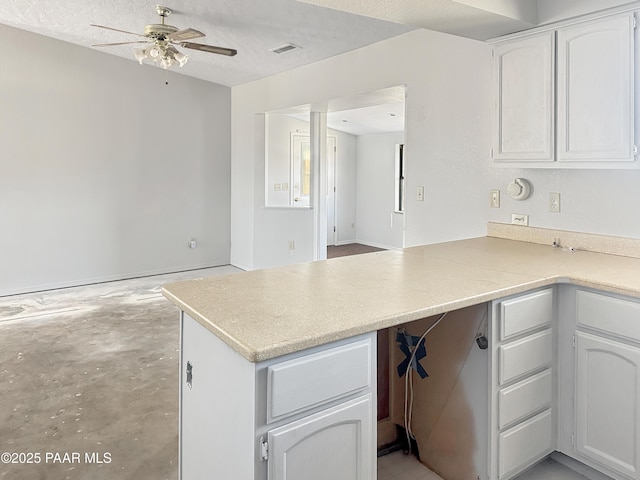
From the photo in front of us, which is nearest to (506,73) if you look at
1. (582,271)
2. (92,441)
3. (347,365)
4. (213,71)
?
(582,271)

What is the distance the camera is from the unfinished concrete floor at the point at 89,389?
2.17m

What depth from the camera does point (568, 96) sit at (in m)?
2.35

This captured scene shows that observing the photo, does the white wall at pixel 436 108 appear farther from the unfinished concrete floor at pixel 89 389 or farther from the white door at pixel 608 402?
the unfinished concrete floor at pixel 89 389

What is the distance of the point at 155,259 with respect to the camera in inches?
239

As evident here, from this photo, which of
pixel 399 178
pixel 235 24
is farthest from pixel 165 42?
pixel 399 178

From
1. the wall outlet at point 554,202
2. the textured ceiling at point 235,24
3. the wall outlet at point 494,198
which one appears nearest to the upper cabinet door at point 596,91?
the wall outlet at point 554,202

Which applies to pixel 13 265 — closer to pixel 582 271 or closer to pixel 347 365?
pixel 347 365

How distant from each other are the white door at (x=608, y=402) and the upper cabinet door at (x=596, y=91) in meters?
0.91

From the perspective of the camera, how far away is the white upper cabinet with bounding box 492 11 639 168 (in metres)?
2.16

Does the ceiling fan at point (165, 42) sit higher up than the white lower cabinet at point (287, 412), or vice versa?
the ceiling fan at point (165, 42)

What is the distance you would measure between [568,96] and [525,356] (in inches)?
52.6

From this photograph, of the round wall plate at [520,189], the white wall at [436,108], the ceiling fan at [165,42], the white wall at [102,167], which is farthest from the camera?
the white wall at [102,167]

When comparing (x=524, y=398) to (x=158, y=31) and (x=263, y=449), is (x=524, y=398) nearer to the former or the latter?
(x=263, y=449)

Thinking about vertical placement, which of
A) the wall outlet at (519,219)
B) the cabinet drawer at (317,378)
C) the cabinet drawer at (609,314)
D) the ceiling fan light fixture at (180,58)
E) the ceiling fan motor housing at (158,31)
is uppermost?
the ceiling fan motor housing at (158,31)
